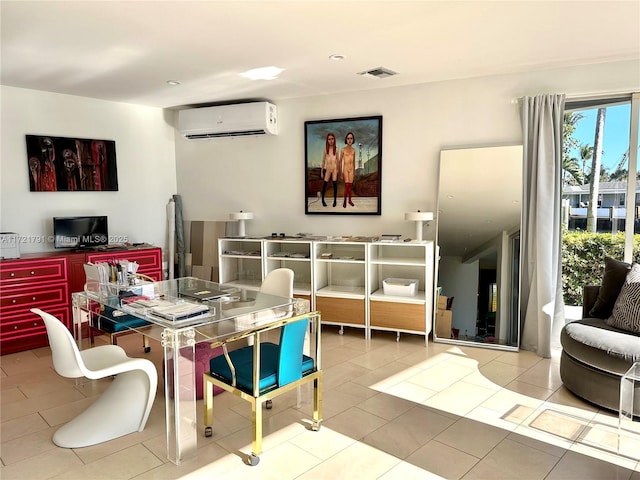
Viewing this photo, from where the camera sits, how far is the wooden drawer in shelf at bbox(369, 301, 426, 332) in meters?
4.41

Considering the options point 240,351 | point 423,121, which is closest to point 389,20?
point 423,121

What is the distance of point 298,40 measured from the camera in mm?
3375

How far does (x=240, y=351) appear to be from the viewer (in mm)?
2859

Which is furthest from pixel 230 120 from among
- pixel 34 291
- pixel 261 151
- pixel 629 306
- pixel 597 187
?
pixel 629 306

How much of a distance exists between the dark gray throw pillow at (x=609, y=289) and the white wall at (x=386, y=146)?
1481mm

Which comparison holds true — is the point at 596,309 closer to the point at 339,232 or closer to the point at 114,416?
the point at 339,232

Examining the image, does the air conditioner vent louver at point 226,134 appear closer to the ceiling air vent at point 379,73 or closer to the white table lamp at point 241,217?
the white table lamp at point 241,217

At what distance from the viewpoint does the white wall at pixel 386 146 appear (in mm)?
4277

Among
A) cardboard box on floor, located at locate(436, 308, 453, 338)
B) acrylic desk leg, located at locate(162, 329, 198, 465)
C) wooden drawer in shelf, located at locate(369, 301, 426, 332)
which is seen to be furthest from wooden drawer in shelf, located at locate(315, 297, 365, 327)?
acrylic desk leg, located at locate(162, 329, 198, 465)

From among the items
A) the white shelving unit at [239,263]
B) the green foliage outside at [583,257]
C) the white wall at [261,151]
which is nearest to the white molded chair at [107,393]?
the white shelving unit at [239,263]

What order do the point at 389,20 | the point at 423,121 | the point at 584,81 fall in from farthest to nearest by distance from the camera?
the point at 423,121 → the point at 584,81 → the point at 389,20

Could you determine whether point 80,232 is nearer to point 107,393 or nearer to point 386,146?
point 107,393

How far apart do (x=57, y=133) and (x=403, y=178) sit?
3.93 metres

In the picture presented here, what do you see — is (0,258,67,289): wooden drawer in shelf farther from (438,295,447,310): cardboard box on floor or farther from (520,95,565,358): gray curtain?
(520,95,565,358): gray curtain
